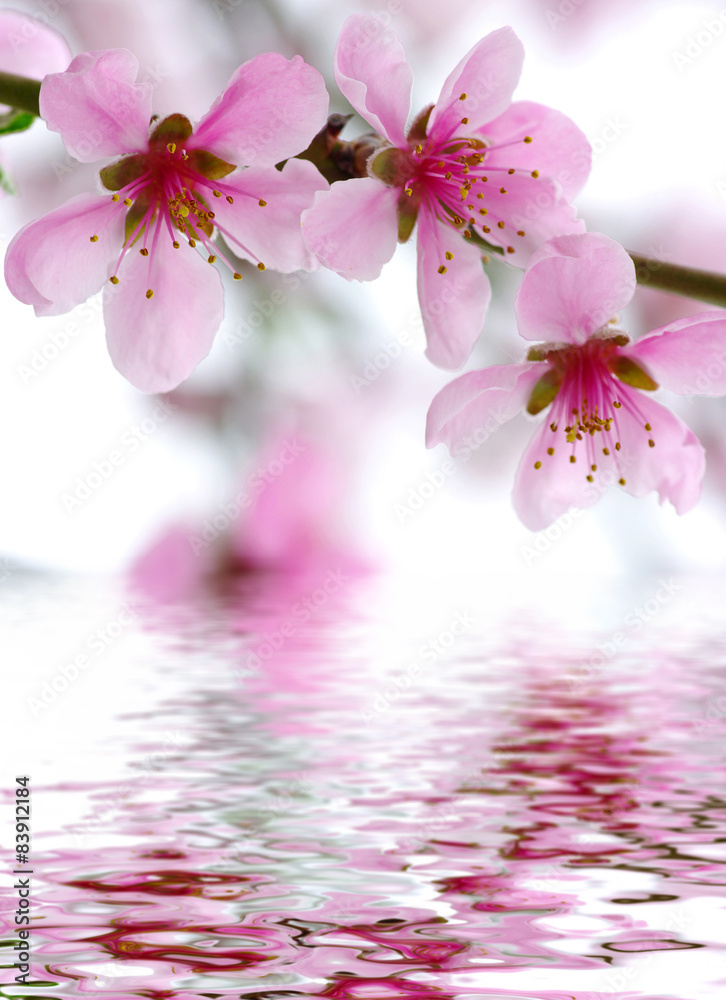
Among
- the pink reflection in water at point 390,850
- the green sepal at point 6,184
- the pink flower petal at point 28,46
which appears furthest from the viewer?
the pink flower petal at point 28,46

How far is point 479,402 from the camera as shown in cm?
49

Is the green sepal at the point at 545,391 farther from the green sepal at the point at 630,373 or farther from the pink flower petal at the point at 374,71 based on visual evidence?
the pink flower petal at the point at 374,71

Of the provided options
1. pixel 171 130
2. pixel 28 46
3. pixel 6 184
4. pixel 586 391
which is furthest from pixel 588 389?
pixel 28 46

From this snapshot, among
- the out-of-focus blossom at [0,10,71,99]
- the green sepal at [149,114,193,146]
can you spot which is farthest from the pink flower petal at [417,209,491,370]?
the out-of-focus blossom at [0,10,71,99]

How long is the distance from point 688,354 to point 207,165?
0.22 metres

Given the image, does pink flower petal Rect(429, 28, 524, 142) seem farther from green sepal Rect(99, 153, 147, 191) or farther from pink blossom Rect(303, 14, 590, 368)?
green sepal Rect(99, 153, 147, 191)

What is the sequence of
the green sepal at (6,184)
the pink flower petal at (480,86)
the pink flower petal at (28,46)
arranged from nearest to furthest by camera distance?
1. the pink flower petal at (480,86)
2. the green sepal at (6,184)
3. the pink flower petal at (28,46)

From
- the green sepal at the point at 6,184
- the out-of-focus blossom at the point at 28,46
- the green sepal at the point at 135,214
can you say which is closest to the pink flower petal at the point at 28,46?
the out-of-focus blossom at the point at 28,46

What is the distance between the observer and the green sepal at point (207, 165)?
1.59ft

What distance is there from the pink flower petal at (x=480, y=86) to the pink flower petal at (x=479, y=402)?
103mm

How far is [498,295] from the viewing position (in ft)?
3.87

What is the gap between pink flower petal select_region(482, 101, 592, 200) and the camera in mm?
490

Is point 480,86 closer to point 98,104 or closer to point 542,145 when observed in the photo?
point 542,145

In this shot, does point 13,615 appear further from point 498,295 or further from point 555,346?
point 555,346
